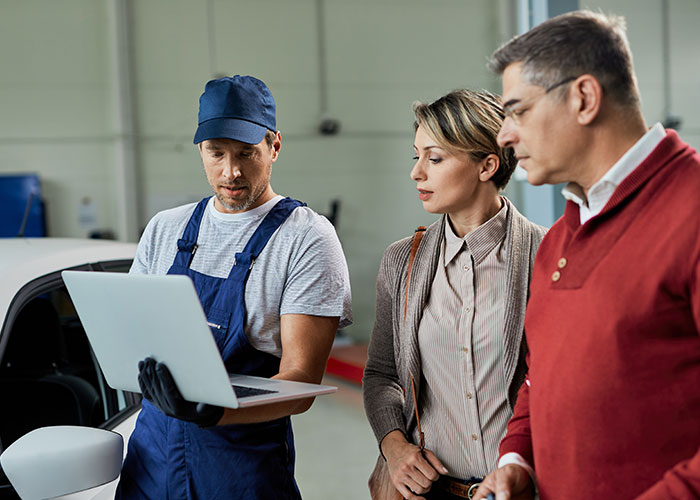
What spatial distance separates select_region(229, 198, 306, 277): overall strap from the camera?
1.54 meters

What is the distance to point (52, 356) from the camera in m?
2.03

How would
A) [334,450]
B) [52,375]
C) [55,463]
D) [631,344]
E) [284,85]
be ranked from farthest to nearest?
[284,85]
[334,450]
[52,375]
[55,463]
[631,344]

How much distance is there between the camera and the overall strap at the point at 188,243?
1609 mm

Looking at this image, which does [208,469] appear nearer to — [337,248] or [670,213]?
[337,248]

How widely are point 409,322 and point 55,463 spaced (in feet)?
2.52

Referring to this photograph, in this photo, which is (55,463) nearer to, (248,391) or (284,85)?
(248,391)

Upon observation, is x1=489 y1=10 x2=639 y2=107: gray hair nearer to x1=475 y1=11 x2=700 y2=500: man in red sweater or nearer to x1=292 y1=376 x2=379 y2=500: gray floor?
x1=475 y1=11 x2=700 y2=500: man in red sweater

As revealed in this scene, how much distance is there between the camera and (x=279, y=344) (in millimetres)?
1551

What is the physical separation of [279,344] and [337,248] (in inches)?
10.3

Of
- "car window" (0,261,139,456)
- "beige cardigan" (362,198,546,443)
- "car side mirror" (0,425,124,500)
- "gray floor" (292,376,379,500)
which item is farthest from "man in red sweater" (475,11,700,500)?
"gray floor" (292,376,379,500)

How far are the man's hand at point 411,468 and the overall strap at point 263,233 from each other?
52 cm

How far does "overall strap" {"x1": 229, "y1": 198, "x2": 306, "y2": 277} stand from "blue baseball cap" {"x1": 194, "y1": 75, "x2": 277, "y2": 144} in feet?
0.55

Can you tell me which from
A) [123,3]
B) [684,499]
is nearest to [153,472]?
[684,499]

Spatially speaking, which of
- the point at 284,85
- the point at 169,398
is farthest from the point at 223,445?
the point at 284,85
